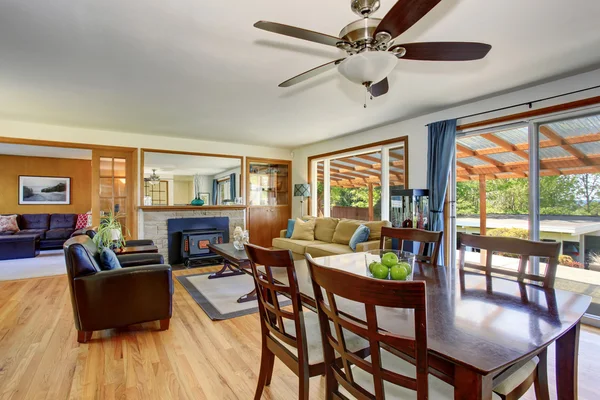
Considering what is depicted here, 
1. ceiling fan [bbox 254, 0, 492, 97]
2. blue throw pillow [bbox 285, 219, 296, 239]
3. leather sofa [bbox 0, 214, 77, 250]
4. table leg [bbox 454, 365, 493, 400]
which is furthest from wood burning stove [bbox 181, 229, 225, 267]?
table leg [bbox 454, 365, 493, 400]

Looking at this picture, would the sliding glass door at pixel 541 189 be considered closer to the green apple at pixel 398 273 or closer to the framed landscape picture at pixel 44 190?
the green apple at pixel 398 273

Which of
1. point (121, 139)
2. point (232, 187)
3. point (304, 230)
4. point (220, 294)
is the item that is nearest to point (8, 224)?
point (121, 139)

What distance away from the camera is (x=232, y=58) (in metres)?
2.53

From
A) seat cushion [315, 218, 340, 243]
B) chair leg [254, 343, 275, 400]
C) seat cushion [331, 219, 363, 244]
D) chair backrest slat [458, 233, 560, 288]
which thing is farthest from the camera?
seat cushion [315, 218, 340, 243]

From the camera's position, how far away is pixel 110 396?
1.87 m

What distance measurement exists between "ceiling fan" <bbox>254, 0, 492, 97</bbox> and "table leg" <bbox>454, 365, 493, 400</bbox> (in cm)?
136

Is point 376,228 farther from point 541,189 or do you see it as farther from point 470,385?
point 470,385

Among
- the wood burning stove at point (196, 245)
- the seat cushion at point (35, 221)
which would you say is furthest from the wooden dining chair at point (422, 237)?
the seat cushion at point (35, 221)

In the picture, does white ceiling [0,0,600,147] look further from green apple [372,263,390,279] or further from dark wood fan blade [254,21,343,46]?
green apple [372,263,390,279]

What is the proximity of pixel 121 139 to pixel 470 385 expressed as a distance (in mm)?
5883

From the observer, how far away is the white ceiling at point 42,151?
6.64m

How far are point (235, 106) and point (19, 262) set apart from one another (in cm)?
542

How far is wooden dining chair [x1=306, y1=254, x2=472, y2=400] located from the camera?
84cm

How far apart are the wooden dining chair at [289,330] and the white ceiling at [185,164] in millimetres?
4762
